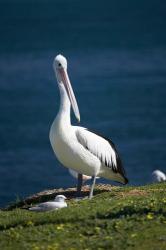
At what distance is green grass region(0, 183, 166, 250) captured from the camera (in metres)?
11.1

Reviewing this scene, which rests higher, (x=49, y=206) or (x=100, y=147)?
(x=100, y=147)

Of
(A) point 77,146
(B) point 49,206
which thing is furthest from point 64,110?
(B) point 49,206

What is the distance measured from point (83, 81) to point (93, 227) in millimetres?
25208

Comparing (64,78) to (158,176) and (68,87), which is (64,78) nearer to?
(68,87)

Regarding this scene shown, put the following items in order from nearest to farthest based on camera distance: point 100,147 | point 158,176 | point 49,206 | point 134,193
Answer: point 49,206, point 134,193, point 100,147, point 158,176

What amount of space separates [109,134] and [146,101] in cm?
526

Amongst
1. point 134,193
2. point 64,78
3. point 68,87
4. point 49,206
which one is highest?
point 64,78

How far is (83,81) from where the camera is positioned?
121 ft

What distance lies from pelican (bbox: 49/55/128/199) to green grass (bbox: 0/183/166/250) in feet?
6.14

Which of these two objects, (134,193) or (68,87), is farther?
(68,87)

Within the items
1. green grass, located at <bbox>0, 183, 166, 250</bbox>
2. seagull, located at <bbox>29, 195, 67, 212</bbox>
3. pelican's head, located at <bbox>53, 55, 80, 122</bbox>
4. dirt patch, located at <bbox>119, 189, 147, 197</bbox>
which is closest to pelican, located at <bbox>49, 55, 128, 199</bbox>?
pelican's head, located at <bbox>53, 55, 80, 122</bbox>

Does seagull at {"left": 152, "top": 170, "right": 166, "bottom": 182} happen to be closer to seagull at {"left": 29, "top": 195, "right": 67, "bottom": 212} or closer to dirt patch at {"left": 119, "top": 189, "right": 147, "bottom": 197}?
dirt patch at {"left": 119, "top": 189, "right": 147, "bottom": 197}

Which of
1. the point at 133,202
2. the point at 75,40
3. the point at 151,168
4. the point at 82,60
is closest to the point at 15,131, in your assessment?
the point at 151,168

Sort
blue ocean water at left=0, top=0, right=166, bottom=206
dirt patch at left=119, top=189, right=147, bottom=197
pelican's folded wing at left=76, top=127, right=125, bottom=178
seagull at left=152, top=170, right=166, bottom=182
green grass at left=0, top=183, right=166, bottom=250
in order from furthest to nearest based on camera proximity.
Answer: blue ocean water at left=0, top=0, right=166, bottom=206
seagull at left=152, top=170, right=166, bottom=182
pelican's folded wing at left=76, top=127, right=125, bottom=178
dirt patch at left=119, top=189, right=147, bottom=197
green grass at left=0, top=183, right=166, bottom=250
